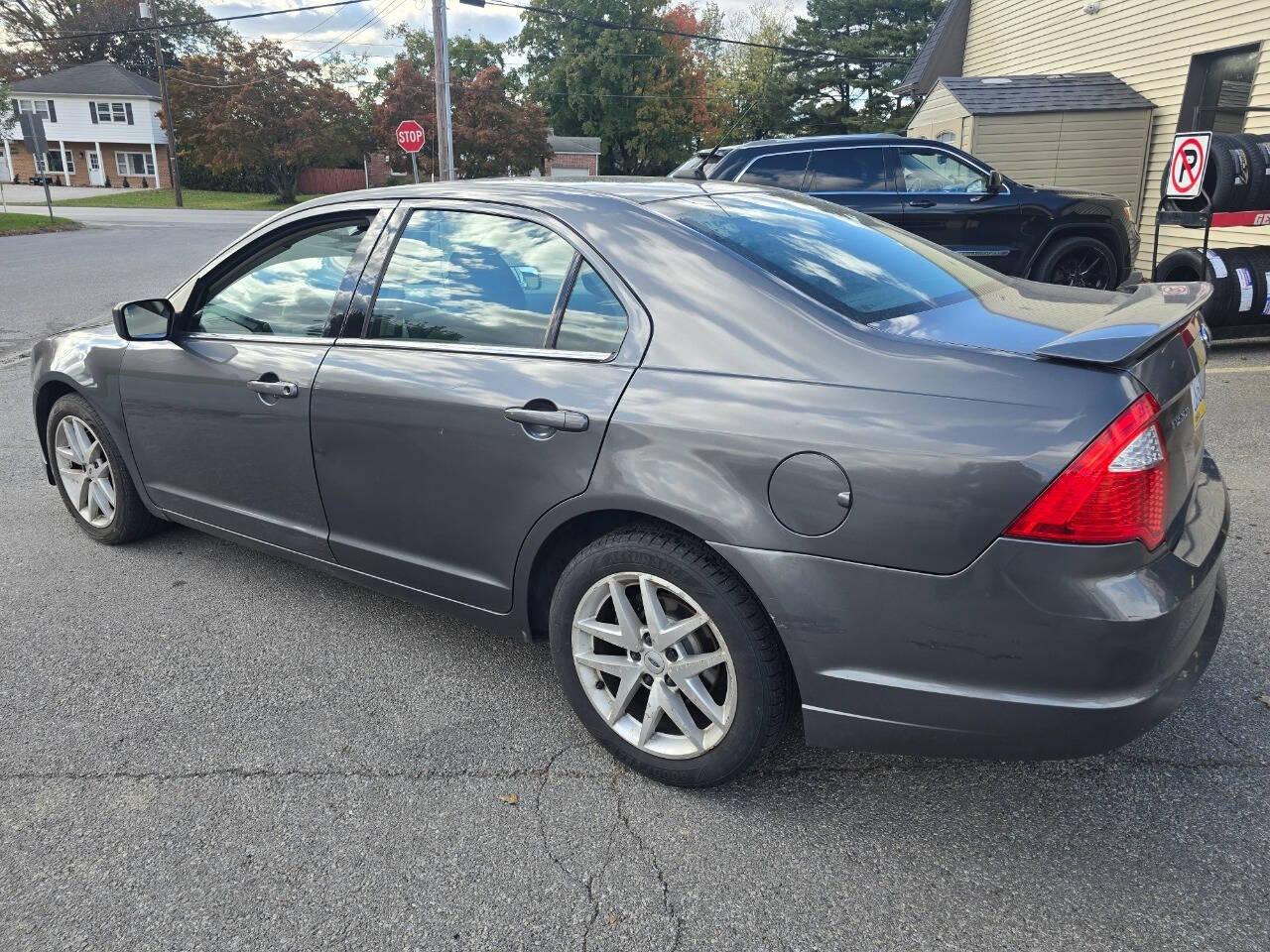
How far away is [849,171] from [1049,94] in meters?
7.17

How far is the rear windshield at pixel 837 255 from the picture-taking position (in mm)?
2543

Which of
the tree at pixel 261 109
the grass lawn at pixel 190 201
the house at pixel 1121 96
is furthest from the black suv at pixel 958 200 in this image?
the tree at pixel 261 109

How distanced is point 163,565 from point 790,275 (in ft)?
10.3

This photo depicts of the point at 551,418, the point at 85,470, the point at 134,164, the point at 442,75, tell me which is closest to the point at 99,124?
the point at 134,164

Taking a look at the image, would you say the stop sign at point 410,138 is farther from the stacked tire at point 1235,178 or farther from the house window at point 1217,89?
the stacked tire at point 1235,178

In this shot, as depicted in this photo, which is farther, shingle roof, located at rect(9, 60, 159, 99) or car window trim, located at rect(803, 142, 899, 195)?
shingle roof, located at rect(9, 60, 159, 99)

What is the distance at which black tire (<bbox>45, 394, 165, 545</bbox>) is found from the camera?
409 cm

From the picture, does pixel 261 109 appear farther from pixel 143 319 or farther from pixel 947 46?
pixel 143 319

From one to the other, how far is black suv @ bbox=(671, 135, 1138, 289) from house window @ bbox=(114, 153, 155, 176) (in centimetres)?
6230

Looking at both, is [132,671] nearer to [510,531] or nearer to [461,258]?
[510,531]

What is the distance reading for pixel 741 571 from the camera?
227 centimetres

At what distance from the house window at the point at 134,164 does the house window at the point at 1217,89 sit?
6281 centimetres

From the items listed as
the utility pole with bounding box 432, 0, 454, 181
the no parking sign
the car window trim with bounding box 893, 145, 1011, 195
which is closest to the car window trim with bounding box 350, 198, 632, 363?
the no parking sign

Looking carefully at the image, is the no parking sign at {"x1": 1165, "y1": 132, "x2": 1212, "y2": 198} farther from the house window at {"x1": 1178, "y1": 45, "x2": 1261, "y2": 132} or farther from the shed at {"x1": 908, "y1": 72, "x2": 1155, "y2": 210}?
the shed at {"x1": 908, "y1": 72, "x2": 1155, "y2": 210}
